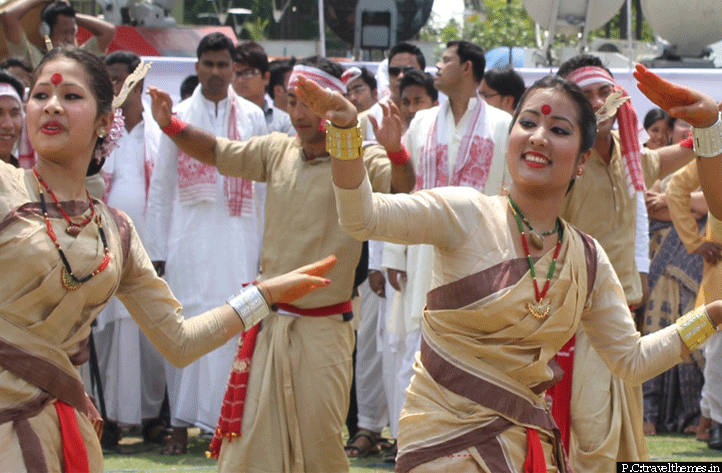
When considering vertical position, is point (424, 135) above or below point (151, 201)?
above

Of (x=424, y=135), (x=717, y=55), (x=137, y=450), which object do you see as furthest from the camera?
(x=717, y=55)

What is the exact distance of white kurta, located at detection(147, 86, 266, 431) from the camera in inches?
277

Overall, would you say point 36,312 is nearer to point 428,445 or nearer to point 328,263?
point 328,263

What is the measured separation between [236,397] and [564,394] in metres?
1.57

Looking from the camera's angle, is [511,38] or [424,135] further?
[511,38]

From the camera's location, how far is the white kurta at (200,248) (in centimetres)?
704

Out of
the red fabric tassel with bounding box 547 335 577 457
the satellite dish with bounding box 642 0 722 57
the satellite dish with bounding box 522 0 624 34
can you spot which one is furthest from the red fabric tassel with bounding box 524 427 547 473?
the satellite dish with bounding box 642 0 722 57

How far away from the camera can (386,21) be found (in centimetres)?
1197

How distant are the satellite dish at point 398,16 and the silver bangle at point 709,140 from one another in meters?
8.39

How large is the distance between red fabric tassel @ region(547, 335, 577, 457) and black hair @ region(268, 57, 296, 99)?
15.0ft

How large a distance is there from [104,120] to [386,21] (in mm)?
8624

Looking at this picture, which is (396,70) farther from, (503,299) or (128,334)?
(503,299)

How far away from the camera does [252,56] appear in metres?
8.44

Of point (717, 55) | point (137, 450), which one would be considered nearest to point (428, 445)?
point (137, 450)
